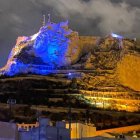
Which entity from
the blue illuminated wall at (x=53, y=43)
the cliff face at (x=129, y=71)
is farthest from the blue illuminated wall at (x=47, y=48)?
the cliff face at (x=129, y=71)

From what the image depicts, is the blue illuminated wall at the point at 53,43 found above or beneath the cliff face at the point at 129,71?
above

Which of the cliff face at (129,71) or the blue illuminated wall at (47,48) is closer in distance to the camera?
the cliff face at (129,71)

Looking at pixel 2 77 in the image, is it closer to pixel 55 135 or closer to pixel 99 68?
pixel 99 68

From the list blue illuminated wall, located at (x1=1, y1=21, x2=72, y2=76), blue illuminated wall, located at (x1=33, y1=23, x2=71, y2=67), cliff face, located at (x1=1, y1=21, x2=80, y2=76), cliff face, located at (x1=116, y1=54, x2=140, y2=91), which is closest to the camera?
cliff face, located at (x1=116, y1=54, x2=140, y2=91)

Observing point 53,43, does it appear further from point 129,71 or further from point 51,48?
point 129,71

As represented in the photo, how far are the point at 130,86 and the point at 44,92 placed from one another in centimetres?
1764

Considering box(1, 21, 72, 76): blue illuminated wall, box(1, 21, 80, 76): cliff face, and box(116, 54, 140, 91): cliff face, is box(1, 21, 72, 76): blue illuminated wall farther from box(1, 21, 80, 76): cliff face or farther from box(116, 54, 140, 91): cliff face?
box(116, 54, 140, 91): cliff face

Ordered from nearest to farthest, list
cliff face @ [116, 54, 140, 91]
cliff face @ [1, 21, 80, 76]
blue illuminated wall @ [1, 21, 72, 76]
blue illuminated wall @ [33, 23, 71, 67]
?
cliff face @ [116, 54, 140, 91] → blue illuminated wall @ [1, 21, 72, 76] → cliff face @ [1, 21, 80, 76] → blue illuminated wall @ [33, 23, 71, 67]

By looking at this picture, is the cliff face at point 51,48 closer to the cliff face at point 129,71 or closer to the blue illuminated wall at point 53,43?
the blue illuminated wall at point 53,43

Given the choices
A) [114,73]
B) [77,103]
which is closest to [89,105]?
[77,103]

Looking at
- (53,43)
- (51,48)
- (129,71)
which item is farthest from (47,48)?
(129,71)

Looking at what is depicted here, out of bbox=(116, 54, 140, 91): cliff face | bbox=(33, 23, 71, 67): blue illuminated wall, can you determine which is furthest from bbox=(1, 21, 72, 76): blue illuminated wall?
bbox=(116, 54, 140, 91): cliff face

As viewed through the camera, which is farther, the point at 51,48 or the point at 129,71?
the point at 51,48

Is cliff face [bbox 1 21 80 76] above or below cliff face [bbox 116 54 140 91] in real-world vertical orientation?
above
